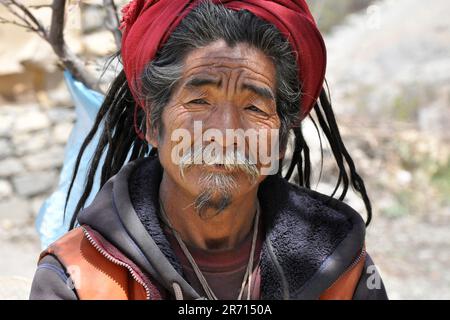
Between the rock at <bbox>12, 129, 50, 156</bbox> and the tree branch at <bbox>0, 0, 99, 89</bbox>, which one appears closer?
the tree branch at <bbox>0, 0, 99, 89</bbox>

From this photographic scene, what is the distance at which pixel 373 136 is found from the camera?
24.8 ft

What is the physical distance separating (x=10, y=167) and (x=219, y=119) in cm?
462

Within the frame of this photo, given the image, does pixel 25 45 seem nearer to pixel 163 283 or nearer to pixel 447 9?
pixel 163 283

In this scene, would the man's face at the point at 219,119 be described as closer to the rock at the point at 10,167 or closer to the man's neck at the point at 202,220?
the man's neck at the point at 202,220

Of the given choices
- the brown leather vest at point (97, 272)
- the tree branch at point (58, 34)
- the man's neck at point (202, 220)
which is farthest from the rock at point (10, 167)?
the brown leather vest at point (97, 272)

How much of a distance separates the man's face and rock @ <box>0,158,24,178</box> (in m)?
4.44

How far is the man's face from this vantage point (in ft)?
7.02

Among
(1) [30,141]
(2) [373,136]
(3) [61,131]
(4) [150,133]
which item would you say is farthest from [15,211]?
(4) [150,133]

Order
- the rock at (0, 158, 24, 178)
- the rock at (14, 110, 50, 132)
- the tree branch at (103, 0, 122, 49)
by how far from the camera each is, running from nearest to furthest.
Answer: the tree branch at (103, 0, 122, 49), the rock at (14, 110, 50, 132), the rock at (0, 158, 24, 178)

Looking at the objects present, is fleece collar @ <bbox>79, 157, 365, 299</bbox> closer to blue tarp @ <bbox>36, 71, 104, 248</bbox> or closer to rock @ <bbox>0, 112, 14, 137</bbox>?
blue tarp @ <bbox>36, 71, 104, 248</bbox>

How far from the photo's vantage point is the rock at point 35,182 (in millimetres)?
6469

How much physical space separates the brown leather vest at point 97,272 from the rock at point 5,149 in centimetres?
431

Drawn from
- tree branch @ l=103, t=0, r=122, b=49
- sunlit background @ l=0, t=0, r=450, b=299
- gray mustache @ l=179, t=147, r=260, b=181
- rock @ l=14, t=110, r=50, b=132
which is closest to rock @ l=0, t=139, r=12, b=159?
sunlit background @ l=0, t=0, r=450, b=299

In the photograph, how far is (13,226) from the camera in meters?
6.42
